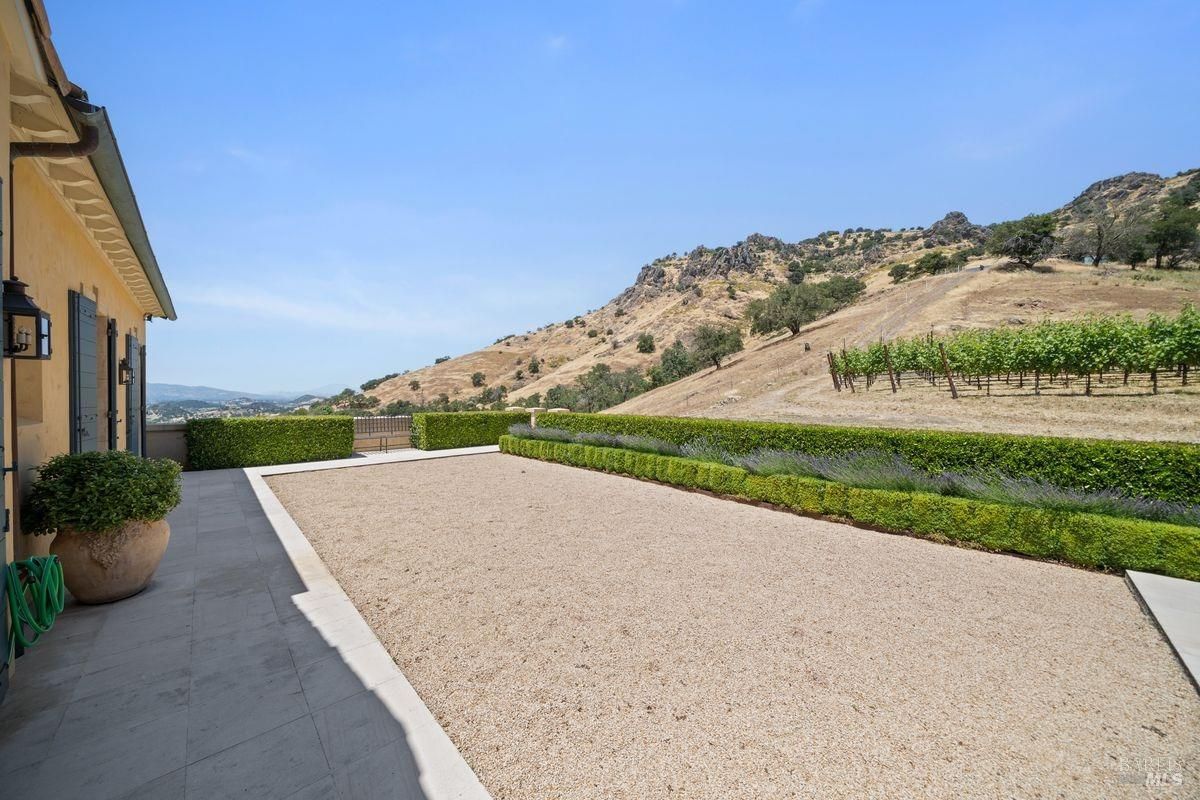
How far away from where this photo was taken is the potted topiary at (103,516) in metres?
3.73

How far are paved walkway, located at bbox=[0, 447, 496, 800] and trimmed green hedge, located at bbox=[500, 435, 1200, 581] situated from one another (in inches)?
264

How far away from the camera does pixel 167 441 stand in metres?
12.1

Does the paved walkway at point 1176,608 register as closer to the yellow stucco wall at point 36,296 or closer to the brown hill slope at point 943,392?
the yellow stucco wall at point 36,296

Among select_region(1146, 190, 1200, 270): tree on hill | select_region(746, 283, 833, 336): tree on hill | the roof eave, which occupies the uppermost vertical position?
select_region(1146, 190, 1200, 270): tree on hill

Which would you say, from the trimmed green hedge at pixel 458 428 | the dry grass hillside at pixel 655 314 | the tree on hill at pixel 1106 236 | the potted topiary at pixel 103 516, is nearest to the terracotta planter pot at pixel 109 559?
the potted topiary at pixel 103 516

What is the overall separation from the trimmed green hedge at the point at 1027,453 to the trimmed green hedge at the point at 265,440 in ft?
37.5

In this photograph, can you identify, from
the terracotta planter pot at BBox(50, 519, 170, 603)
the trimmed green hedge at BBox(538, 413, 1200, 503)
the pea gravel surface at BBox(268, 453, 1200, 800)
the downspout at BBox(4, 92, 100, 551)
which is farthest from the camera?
the trimmed green hedge at BBox(538, 413, 1200, 503)

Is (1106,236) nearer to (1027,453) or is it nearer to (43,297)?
(1027,453)

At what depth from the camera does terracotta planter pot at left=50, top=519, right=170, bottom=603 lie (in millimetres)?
3975

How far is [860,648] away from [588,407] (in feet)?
109

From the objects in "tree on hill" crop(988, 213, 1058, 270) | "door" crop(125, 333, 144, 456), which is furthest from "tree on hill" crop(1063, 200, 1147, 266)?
"door" crop(125, 333, 144, 456)

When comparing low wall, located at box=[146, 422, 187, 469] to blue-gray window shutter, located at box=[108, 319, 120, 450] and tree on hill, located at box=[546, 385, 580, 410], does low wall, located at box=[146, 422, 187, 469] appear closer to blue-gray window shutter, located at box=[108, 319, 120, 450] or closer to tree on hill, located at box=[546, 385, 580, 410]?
blue-gray window shutter, located at box=[108, 319, 120, 450]

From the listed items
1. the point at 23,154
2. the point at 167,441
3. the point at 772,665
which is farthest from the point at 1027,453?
the point at 167,441

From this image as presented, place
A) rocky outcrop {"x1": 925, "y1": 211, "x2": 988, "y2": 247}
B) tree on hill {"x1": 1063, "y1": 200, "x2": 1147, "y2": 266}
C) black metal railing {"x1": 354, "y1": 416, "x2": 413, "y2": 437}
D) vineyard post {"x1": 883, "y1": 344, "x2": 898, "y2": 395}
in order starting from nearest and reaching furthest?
black metal railing {"x1": 354, "y1": 416, "x2": 413, "y2": 437} → vineyard post {"x1": 883, "y1": 344, "x2": 898, "y2": 395} → tree on hill {"x1": 1063, "y1": 200, "x2": 1147, "y2": 266} → rocky outcrop {"x1": 925, "y1": 211, "x2": 988, "y2": 247}
